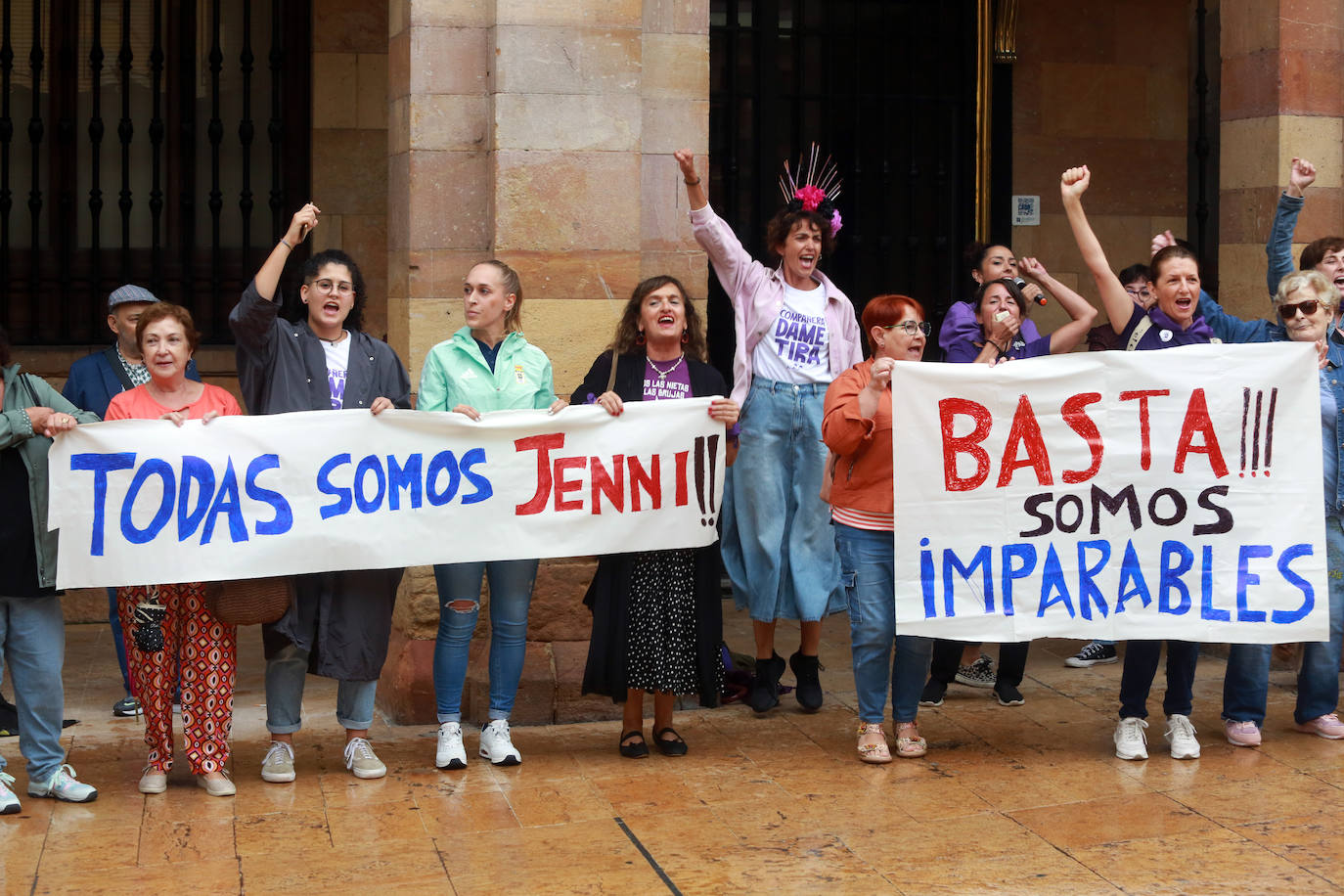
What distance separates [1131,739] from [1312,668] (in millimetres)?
870

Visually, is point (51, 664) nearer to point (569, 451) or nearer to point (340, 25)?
point (569, 451)

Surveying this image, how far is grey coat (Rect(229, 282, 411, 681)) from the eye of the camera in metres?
6.09

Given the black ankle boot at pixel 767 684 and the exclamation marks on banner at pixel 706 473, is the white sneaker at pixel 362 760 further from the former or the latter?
the black ankle boot at pixel 767 684

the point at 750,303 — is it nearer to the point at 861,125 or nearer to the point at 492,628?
the point at 492,628

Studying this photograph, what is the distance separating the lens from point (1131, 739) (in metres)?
6.39

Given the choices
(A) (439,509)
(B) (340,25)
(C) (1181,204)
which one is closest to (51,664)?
(A) (439,509)

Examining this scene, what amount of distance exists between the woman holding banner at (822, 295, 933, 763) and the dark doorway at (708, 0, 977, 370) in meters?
3.85

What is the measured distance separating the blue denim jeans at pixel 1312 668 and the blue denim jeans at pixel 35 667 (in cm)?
433

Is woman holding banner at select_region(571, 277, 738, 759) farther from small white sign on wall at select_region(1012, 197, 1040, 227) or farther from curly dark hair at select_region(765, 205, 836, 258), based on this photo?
small white sign on wall at select_region(1012, 197, 1040, 227)

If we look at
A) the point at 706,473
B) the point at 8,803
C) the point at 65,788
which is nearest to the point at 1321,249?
the point at 706,473

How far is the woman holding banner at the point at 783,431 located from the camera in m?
7.13

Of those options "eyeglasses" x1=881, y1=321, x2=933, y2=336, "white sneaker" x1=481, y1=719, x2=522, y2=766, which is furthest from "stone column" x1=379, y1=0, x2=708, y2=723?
"eyeglasses" x1=881, y1=321, x2=933, y2=336

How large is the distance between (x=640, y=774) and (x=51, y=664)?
6.84 feet

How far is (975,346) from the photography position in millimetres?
7277
